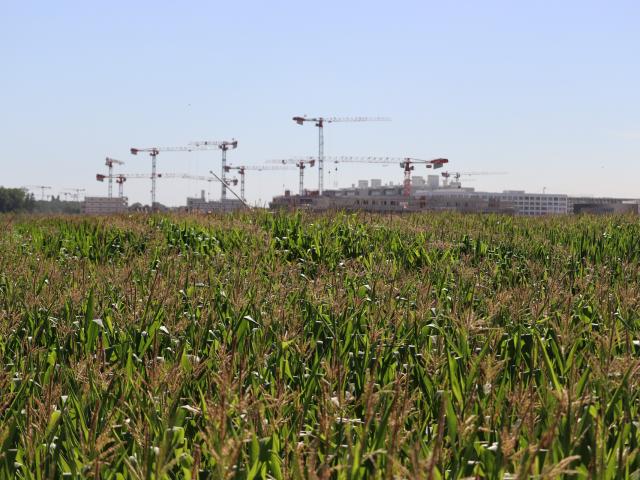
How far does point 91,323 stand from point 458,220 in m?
14.7

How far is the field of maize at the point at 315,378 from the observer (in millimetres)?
2787

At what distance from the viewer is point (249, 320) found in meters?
5.67

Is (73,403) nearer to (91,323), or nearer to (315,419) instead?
(315,419)

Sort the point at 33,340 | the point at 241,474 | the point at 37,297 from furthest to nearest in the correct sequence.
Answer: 1. the point at 37,297
2. the point at 33,340
3. the point at 241,474

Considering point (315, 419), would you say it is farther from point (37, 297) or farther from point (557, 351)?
point (37, 297)

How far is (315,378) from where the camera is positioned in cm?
414

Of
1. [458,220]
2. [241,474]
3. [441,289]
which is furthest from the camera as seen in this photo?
[458,220]

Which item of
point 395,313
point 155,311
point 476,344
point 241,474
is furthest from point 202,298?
point 241,474

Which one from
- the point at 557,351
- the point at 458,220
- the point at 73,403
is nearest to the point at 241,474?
the point at 73,403

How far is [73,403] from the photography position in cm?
382

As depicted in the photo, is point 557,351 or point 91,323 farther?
point 91,323

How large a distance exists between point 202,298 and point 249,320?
1092 mm

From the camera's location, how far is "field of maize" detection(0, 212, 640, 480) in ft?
9.14

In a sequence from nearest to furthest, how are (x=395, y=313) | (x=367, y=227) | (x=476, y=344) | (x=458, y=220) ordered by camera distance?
(x=476, y=344) → (x=395, y=313) → (x=367, y=227) → (x=458, y=220)
